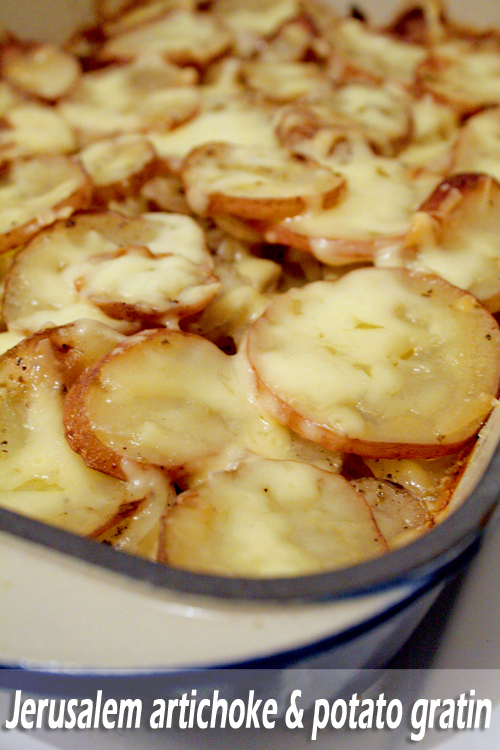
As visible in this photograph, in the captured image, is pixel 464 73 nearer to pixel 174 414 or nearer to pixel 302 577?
pixel 174 414

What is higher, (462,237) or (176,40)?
(176,40)

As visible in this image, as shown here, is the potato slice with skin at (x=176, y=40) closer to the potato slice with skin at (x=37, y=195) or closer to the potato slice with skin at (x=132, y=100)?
the potato slice with skin at (x=132, y=100)

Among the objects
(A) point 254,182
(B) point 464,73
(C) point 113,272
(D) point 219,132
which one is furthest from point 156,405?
(B) point 464,73

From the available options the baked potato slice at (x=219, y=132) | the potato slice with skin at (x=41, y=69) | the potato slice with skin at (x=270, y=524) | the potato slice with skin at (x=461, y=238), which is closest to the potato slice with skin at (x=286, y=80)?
the baked potato slice at (x=219, y=132)

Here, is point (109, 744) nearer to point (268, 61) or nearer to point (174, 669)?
point (174, 669)

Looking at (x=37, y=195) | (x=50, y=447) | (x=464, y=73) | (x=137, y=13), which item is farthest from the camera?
(x=137, y=13)

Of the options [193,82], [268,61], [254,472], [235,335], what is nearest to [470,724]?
[254,472]
